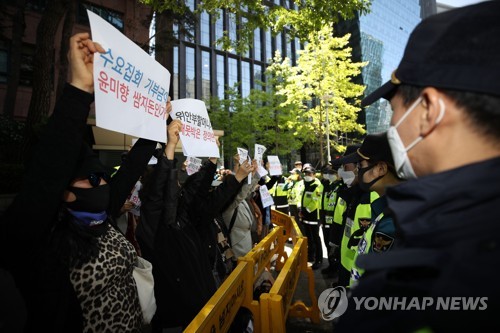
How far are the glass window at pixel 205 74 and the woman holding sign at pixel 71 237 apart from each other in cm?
3521

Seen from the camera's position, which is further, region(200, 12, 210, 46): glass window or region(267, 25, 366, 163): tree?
region(200, 12, 210, 46): glass window

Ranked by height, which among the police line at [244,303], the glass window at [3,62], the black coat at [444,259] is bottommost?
the police line at [244,303]

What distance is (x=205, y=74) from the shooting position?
3616 centimetres

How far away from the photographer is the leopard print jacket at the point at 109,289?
162 cm

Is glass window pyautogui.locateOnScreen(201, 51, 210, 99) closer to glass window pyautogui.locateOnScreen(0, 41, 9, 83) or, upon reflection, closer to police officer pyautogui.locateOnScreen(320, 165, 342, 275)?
glass window pyautogui.locateOnScreen(0, 41, 9, 83)

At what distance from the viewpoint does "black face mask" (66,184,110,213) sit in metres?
1.72

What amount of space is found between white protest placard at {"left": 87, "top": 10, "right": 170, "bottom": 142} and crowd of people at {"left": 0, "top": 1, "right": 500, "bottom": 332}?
3.9 inches

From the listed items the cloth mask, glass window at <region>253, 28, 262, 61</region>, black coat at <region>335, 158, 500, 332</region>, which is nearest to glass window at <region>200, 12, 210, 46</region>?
glass window at <region>253, 28, 262, 61</region>

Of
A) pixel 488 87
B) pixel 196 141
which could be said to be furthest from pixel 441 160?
pixel 196 141

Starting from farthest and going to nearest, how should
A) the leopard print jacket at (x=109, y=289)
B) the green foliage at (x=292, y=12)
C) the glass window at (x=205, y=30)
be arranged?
the glass window at (x=205, y=30) < the green foliage at (x=292, y=12) < the leopard print jacket at (x=109, y=289)

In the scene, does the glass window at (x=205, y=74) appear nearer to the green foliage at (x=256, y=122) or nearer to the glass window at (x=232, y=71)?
the glass window at (x=232, y=71)

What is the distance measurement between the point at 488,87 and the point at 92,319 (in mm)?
2100

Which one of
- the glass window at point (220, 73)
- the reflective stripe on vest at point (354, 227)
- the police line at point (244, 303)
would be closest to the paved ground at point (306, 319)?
the police line at point (244, 303)

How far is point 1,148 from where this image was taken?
10.2m
